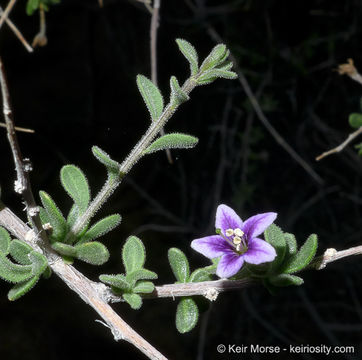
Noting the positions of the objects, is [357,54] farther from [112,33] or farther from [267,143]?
[112,33]

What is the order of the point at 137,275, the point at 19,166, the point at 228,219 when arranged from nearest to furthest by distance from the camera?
the point at 19,166 < the point at 137,275 < the point at 228,219

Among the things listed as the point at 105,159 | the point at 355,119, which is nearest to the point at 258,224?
the point at 105,159

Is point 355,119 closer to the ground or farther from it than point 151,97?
closer to the ground

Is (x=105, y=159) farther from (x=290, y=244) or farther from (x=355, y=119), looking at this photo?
(x=355, y=119)

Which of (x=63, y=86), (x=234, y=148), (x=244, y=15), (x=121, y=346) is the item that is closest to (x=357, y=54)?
(x=244, y=15)

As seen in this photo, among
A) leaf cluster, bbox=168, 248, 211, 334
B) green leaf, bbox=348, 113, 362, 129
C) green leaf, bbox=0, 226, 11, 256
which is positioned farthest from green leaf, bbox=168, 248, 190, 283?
green leaf, bbox=348, 113, 362, 129

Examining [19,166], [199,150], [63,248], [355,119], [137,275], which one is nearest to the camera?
[19,166]
